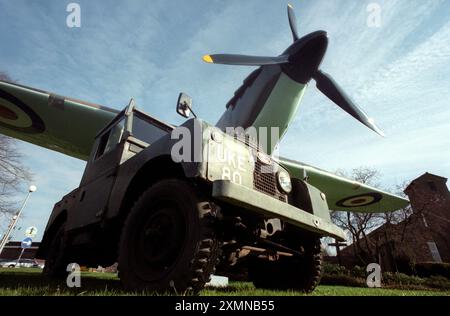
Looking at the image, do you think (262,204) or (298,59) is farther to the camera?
(298,59)

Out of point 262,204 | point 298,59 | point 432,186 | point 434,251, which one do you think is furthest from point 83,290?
point 432,186

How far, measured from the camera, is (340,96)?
27.5 ft

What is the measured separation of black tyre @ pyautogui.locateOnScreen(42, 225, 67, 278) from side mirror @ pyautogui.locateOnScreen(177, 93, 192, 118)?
2626mm

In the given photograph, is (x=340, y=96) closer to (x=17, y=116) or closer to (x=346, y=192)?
(x=346, y=192)

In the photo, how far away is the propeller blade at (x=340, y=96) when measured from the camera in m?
8.27

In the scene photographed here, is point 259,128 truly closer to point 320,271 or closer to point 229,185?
point 320,271

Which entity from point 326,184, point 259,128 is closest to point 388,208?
point 326,184

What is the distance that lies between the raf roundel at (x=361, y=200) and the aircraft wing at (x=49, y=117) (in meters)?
10.6

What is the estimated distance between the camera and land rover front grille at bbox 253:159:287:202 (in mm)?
2568

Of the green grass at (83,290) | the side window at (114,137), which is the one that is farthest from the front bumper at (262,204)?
the side window at (114,137)

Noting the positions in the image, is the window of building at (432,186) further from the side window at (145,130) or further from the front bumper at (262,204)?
the side window at (145,130)

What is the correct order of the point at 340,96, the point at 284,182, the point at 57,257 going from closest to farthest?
the point at 284,182, the point at 57,257, the point at 340,96

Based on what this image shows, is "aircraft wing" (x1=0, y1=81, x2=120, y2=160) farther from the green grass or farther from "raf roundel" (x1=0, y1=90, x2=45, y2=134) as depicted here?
the green grass

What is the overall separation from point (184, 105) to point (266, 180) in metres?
1.48
